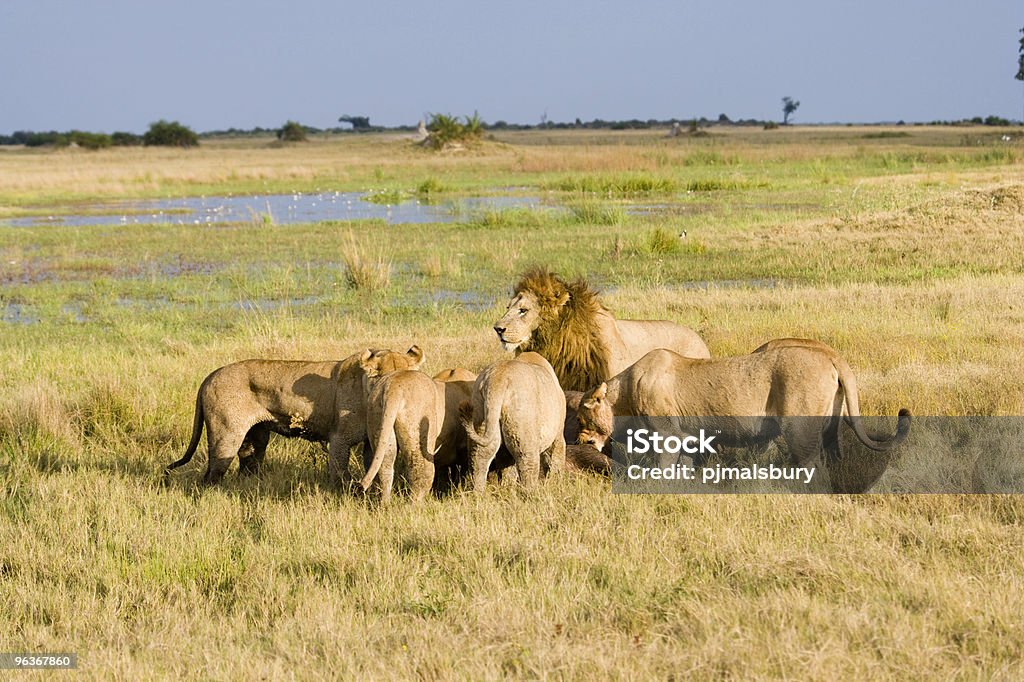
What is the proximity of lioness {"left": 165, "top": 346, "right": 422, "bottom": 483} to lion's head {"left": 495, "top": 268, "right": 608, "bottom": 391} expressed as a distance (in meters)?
1.83

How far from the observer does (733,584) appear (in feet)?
17.3

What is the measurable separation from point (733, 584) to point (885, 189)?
25.4m

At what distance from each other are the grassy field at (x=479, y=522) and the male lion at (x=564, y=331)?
1.59 metres

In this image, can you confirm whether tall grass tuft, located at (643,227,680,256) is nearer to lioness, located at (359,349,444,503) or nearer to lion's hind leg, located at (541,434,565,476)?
lion's hind leg, located at (541,434,565,476)

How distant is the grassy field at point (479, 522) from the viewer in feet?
15.3

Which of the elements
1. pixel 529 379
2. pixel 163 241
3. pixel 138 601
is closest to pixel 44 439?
pixel 138 601

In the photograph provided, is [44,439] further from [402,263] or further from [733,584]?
[402,263]

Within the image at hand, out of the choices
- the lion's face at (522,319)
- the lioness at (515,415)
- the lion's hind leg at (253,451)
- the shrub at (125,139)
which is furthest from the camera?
the shrub at (125,139)

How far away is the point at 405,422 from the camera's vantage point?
618 centimetres

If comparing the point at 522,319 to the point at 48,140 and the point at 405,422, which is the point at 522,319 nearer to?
the point at 405,422

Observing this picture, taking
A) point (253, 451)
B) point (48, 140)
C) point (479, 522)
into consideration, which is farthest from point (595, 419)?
point (48, 140)

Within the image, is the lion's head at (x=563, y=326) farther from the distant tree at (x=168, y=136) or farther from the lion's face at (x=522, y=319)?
the distant tree at (x=168, y=136)

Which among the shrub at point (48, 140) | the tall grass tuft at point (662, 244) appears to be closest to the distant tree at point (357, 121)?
the shrub at point (48, 140)

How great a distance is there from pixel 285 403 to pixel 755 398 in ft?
9.44
